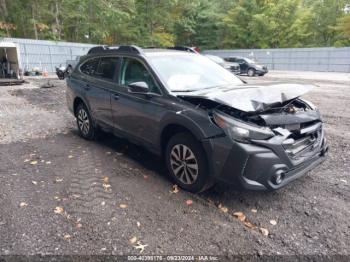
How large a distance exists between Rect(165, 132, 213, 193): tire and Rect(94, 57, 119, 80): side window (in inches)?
71.9

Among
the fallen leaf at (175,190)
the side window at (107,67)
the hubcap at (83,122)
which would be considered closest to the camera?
the fallen leaf at (175,190)

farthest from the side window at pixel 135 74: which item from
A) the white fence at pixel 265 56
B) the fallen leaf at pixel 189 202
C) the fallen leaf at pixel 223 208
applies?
the white fence at pixel 265 56

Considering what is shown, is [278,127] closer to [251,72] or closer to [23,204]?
[23,204]

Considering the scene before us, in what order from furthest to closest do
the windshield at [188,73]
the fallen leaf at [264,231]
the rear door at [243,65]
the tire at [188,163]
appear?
the rear door at [243,65]
the windshield at [188,73]
the tire at [188,163]
the fallen leaf at [264,231]

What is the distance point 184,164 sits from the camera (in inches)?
146

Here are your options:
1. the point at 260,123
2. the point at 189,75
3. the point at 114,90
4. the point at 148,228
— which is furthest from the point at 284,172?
the point at 114,90

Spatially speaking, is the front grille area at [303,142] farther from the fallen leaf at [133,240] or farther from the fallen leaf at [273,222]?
the fallen leaf at [133,240]

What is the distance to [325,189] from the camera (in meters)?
3.83

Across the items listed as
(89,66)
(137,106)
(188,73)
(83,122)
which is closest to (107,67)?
(89,66)

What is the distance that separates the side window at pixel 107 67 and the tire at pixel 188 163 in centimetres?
183

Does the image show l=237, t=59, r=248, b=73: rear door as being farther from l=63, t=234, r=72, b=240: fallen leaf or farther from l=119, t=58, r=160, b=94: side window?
l=63, t=234, r=72, b=240: fallen leaf

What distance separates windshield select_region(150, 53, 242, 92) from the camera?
13.4ft

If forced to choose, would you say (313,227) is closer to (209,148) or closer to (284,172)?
(284,172)

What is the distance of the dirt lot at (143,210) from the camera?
2793 millimetres
